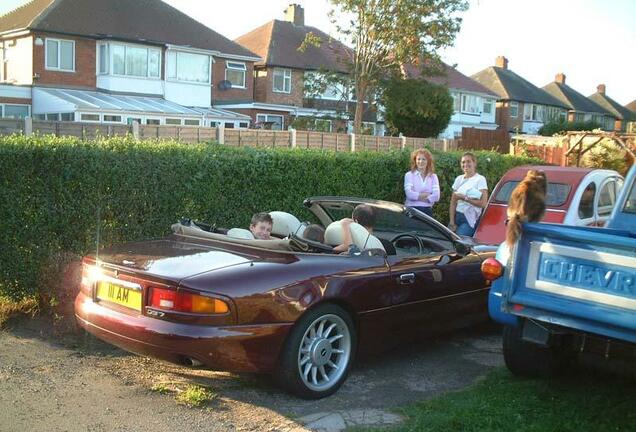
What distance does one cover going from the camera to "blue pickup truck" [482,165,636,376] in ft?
12.8

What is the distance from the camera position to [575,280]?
13.5 ft

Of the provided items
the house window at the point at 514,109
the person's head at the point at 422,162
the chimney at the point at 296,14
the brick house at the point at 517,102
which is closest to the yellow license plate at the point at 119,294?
the person's head at the point at 422,162

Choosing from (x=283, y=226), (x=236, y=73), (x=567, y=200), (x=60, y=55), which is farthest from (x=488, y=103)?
(x=283, y=226)

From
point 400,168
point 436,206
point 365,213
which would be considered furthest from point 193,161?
point 436,206

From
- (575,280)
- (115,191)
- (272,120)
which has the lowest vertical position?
(575,280)

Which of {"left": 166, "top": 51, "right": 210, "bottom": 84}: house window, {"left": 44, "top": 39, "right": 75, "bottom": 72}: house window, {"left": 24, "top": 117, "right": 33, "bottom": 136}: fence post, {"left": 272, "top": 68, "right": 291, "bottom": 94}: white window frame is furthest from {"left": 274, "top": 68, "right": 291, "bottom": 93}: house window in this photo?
{"left": 24, "top": 117, "right": 33, "bottom": 136}: fence post

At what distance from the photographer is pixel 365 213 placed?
571 cm

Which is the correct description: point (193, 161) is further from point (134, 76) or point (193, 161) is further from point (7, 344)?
point (134, 76)

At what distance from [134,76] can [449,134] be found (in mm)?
28605

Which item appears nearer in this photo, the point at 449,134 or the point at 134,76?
the point at 134,76

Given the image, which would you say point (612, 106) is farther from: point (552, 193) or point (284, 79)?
point (552, 193)

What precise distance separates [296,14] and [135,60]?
1676 cm

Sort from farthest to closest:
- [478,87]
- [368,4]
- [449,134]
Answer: [478,87], [449,134], [368,4]

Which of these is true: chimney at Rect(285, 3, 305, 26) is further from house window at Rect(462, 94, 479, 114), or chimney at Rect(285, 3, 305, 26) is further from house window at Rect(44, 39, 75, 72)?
house window at Rect(44, 39, 75, 72)
